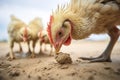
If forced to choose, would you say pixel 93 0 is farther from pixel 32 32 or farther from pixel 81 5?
pixel 32 32

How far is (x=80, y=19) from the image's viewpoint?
12.0ft

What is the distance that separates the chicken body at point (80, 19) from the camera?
3.58 meters

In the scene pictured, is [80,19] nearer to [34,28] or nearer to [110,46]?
[110,46]

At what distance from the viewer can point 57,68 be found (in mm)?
3750

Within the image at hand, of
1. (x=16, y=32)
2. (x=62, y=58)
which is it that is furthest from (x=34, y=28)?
(x=62, y=58)

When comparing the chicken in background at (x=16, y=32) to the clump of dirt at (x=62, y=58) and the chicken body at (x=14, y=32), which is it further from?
the clump of dirt at (x=62, y=58)

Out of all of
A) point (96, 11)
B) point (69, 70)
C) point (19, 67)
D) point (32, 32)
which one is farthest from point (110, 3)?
point (32, 32)

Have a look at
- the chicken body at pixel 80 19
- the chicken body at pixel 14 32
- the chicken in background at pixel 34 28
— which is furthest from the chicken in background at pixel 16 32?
the chicken body at pixel 80 19

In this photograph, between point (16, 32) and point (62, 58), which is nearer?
point (62, 58)

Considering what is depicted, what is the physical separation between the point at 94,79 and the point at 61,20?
31.5 inches

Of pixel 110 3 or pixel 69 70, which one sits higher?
pixel 110 3

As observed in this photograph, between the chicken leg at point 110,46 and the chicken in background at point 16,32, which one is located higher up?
the chicken in background at point 16,32

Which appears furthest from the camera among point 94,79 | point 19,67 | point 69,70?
point 19,67

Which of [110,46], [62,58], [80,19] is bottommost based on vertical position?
[62,58]
